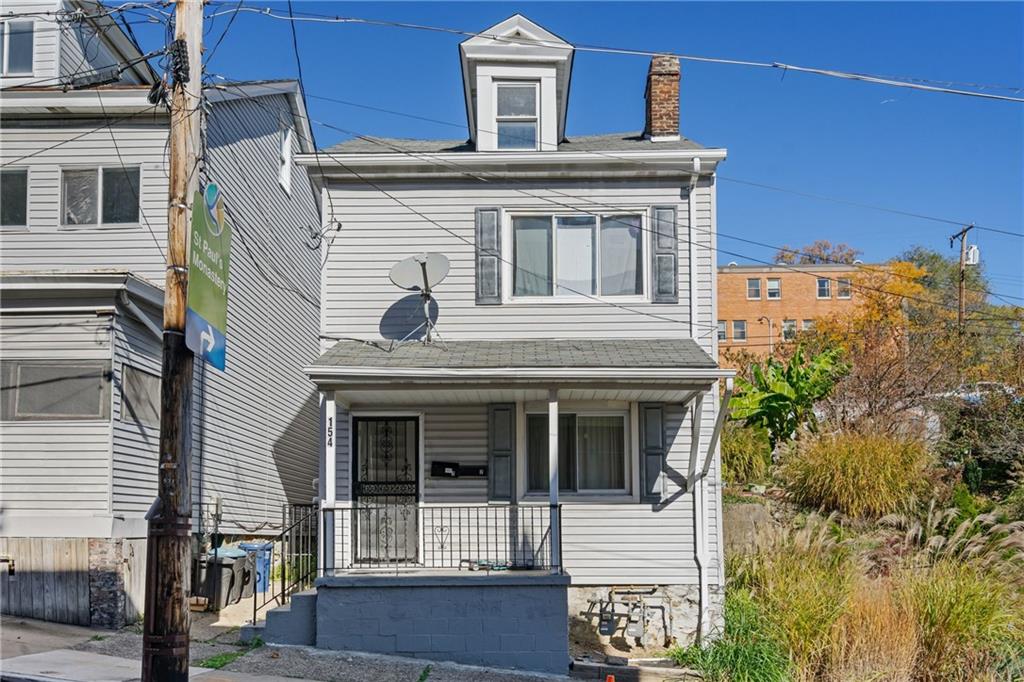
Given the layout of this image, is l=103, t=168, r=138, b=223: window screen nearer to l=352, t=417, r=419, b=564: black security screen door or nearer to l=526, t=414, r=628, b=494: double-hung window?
l=352, t=417, r=419, b=564: black security screen door

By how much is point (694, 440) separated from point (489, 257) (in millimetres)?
3859

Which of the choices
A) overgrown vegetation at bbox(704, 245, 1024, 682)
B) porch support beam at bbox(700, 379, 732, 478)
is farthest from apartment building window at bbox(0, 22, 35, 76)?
overgrown vegetation at bbox(704, 245, 1024, 682)

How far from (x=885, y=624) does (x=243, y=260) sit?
12.1 meters

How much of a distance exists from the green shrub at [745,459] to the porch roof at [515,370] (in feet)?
20.6

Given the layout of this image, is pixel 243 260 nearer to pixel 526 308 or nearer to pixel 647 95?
pixel 526 308

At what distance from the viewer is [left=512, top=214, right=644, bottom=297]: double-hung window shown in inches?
609

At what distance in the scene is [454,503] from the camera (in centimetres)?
1481

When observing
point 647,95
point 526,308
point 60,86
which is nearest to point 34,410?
point 60,86

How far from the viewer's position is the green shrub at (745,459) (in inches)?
786

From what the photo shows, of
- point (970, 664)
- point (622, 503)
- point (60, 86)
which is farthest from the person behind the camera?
point (60, 86)

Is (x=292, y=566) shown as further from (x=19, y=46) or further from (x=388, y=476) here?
(x=19, y=46)

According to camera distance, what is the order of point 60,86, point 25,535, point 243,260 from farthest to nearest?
point 243,260
point 60,86
point 25,535

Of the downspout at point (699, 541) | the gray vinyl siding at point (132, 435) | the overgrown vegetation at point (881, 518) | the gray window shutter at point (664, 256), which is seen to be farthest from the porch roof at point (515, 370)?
the overgrown vegetation at point (881, 518)

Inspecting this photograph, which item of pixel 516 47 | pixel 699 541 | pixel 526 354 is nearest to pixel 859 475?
pixel 699 541
